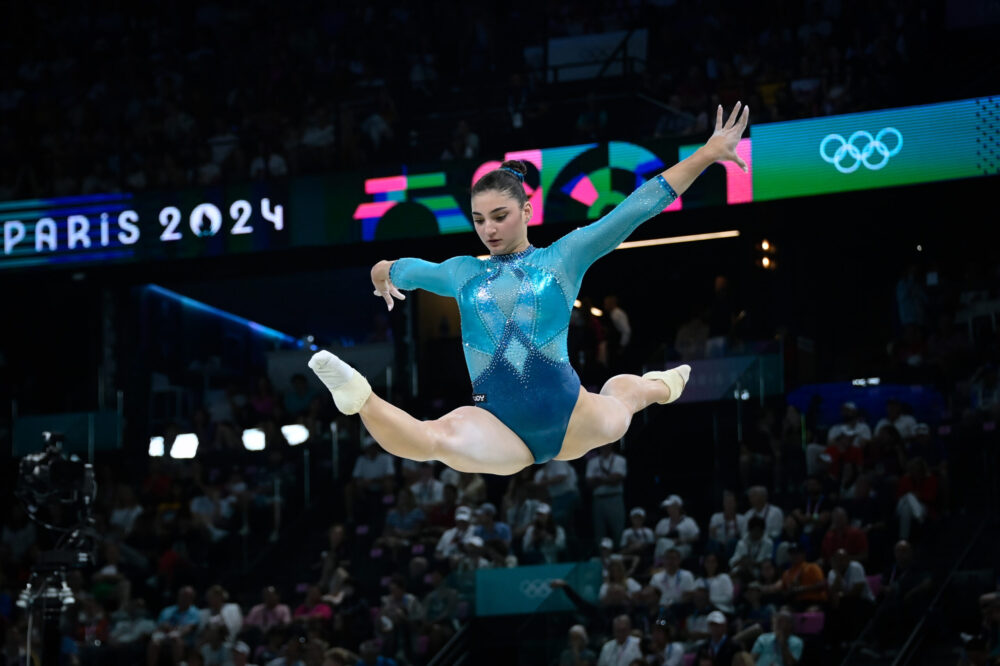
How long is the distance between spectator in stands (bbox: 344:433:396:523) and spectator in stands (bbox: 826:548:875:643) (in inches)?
183

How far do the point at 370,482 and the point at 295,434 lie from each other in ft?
3.92

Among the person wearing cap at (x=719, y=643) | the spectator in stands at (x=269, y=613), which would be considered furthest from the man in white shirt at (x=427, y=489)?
the person wearing cap at (x=719, y=643)

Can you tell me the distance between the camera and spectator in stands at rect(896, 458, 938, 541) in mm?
10656

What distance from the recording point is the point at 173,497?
1408cm

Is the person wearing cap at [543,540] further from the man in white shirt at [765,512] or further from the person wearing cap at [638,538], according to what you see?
the man in white shirt at [765,512]

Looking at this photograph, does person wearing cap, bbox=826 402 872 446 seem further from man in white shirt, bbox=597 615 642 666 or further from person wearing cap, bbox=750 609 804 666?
man in white shirt, bbox=597 615 642 666

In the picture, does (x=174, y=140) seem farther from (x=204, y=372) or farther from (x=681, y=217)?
(x=681, y=217)

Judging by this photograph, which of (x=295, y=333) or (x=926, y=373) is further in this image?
(x=295, y=333)

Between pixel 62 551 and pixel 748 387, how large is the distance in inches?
264

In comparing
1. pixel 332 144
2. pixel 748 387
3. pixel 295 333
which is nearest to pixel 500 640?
pixel 748 387

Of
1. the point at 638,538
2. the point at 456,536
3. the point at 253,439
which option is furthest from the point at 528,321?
the point at 253,439

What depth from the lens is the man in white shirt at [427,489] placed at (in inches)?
491

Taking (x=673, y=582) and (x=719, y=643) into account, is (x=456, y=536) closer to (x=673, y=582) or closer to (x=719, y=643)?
(x=673, y=582)

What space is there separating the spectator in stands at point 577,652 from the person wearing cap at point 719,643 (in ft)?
2.74
